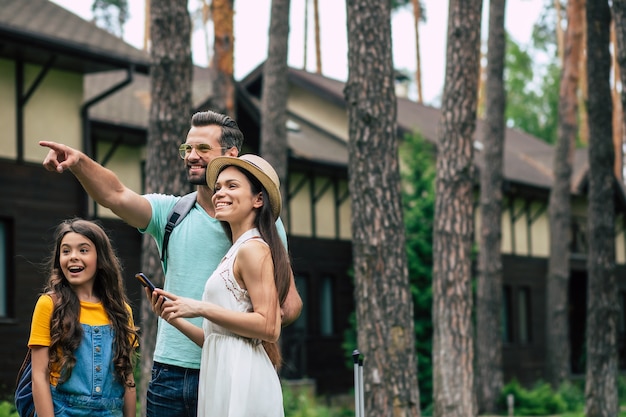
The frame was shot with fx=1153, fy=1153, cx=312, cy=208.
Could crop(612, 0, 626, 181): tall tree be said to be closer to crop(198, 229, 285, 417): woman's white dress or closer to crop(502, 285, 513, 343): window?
crop(198, 229, 285, 417): woman's white dress

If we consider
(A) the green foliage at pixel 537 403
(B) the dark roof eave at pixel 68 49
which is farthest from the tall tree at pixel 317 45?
(B) the dark roof eave at pixel 68 49

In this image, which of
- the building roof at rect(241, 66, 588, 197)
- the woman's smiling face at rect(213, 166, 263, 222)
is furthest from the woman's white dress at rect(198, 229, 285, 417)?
the building roof at rect(241, 66, 588, 197)

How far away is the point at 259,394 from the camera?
15.3 feet

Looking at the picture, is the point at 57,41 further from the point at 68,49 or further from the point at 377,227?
the point at 377,227

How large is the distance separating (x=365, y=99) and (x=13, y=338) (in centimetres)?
929

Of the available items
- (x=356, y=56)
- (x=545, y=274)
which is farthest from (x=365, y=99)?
(x=545, y=274)

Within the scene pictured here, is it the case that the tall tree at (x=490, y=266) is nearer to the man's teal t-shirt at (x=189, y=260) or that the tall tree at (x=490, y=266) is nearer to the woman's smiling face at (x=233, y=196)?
the man's teal t-shirt at (x=189, y=260)

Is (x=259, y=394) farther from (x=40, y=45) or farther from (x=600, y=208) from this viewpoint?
(x=40, y=45)

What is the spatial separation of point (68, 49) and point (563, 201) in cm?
1441

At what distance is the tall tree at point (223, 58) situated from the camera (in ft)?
68.1

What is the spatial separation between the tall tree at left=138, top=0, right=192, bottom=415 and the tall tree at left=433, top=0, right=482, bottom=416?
3.41 m

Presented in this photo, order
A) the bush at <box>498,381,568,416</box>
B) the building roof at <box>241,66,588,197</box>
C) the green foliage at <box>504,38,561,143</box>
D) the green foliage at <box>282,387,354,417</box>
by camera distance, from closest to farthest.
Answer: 1. the green foliage at <box>282,387,354,417</box>
2. the bush at <box>498,381,568,416</box>
3. the building roof at <box>241,66,588,197</box>
4. the green foliage at <box>504,38,561,143</box>

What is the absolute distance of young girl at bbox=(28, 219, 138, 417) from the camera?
17.3 ft

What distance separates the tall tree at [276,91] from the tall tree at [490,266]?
461 centimetres
